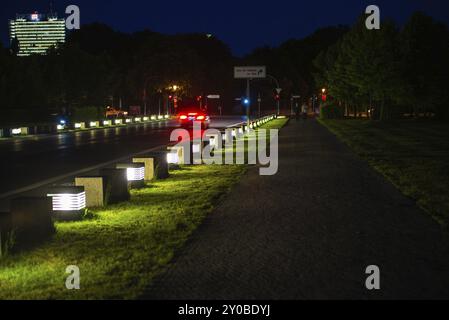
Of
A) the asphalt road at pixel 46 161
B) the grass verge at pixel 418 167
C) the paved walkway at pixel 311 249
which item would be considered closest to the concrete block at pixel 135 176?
the paved walkway at pixel 311 249

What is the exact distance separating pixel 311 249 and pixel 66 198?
154 inches

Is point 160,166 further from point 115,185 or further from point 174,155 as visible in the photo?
point 115,185

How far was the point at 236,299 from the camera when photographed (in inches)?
221

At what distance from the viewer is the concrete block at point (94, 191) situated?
1095 cm

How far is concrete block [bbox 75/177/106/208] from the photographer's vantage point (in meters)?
10.9

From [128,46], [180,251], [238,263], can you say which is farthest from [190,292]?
[128,46]

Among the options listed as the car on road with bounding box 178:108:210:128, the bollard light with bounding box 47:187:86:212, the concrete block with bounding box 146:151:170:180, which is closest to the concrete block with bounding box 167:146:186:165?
the concrete block with bounding box 146:151:170:180

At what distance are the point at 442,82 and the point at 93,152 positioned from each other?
1395 inches

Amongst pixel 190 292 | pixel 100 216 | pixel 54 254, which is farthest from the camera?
pixel 100 216

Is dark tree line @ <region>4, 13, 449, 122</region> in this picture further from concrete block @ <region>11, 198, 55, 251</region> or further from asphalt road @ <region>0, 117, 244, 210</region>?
concrete block @ <region>11, 198, 55, 251</region>

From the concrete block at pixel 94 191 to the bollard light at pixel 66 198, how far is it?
1328mm

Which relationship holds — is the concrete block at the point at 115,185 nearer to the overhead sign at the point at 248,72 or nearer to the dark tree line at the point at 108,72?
the overhead sign at the point at 248,72
